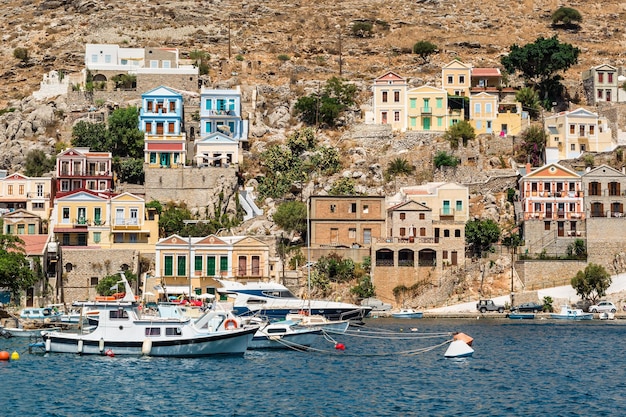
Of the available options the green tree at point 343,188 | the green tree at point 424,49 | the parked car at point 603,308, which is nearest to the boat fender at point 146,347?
the green tree at point 343,188

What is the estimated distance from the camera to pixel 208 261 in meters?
95.8

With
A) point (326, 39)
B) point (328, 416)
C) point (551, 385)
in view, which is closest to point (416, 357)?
point (551, 385)

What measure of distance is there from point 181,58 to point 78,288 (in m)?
47.5

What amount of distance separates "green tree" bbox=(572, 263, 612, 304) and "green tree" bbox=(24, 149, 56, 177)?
48866mm

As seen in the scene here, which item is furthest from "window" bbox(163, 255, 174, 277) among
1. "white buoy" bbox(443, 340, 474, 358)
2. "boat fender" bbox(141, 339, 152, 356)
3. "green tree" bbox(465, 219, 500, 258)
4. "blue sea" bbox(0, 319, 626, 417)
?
"white buoy" bbox(443, 340, 474, 358)

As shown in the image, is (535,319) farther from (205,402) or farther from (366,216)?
(205,402)

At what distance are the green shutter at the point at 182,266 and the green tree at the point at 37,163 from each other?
68.0 ft

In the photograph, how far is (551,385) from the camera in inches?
2258

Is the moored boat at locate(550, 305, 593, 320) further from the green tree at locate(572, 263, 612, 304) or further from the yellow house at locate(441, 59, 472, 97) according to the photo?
the yellow house at locate(441, 59, 472, 97)

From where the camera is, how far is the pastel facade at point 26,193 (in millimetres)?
102625

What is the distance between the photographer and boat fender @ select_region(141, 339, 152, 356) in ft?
208

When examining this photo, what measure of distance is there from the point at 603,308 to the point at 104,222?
41255 mm

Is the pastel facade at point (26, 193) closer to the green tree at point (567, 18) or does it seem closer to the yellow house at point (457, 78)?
the yellow house at point (457, 78)

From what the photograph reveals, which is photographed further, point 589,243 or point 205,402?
point 589,243
